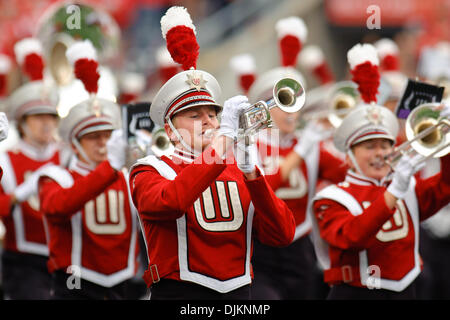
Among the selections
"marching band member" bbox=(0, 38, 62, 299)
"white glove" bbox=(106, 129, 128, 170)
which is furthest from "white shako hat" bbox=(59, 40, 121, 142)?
"marching band member" bbox=(0, 38, 62, 299)

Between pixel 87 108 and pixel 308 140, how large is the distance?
69.4 inches

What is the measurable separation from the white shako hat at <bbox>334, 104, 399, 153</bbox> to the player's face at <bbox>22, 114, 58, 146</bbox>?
2.52 meters

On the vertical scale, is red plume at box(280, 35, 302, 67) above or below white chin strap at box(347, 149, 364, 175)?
above

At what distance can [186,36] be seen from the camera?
4082 mm

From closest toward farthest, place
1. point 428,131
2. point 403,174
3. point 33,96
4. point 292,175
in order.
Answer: point 403,174 < point 428,131 < point 292,175 < point 33,96

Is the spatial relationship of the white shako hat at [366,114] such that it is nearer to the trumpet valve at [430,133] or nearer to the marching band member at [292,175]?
the trumpet valve at [430,133]

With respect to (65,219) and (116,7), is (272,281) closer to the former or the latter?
(65,219)

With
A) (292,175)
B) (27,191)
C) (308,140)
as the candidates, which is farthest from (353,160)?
(27,191)

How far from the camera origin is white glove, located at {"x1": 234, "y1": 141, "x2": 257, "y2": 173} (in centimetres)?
378

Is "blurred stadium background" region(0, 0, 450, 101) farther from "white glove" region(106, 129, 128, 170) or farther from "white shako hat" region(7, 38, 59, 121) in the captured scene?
"white glove" region(106, 129, 128, 170)

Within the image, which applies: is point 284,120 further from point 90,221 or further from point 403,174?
point 403,174

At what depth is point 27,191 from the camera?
5.84 meters

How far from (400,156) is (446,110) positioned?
366 millimetres

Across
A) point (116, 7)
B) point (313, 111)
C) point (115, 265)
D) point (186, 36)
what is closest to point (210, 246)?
point (186, 36)
